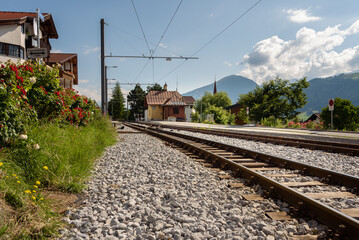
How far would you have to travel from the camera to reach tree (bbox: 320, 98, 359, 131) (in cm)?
2381

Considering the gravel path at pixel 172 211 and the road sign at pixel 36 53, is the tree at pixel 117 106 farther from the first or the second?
the gravel path at pixel 172 211

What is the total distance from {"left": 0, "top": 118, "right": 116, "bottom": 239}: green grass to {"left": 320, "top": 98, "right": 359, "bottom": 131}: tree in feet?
80.3

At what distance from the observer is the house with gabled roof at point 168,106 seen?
55.7m

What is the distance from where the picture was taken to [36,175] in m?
3.88

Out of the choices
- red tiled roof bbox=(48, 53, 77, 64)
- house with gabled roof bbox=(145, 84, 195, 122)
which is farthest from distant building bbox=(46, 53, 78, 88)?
house with gabled roof bbox=(145, 84, 195, 122)

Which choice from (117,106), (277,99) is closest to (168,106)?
(277,99)

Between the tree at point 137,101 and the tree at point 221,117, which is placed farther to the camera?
the tree at point 137,101

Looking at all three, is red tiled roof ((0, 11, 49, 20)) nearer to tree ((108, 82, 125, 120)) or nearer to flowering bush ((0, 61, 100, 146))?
flowering bush ((0, 61, 100, 146))

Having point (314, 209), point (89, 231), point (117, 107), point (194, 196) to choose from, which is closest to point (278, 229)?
point (314, 209)

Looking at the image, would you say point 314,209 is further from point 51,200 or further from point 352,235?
point 51,200

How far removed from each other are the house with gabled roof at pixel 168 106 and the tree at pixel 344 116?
3308cm

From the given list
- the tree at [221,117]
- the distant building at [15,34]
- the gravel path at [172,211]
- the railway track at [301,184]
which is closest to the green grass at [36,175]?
the gravel path at [172,211]

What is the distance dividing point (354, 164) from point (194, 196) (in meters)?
4.73

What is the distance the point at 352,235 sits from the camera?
7.86ft
